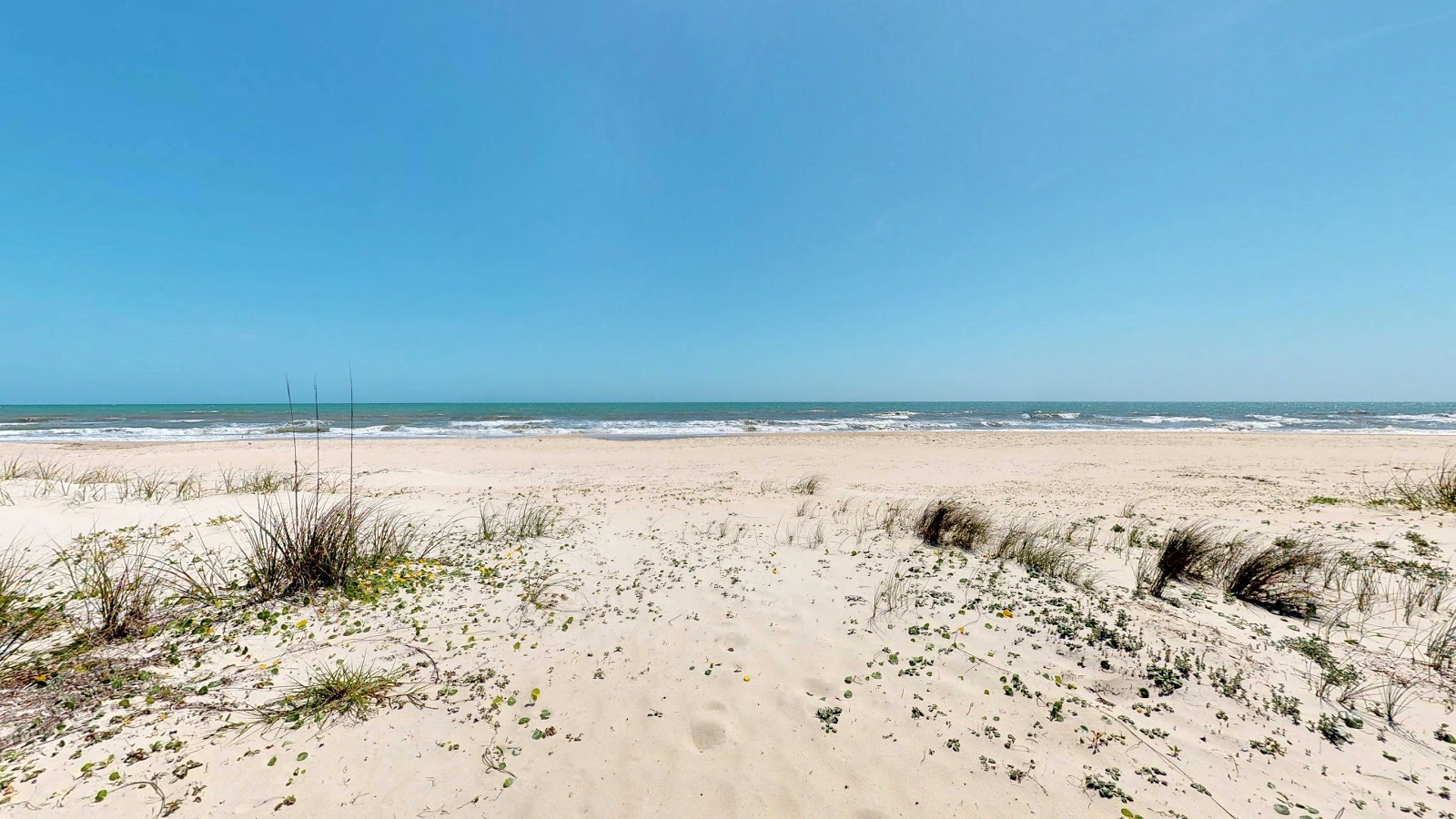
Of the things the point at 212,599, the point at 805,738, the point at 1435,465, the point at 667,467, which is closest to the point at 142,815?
the point at 212,599

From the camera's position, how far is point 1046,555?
6.01 m

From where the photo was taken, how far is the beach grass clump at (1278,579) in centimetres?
496

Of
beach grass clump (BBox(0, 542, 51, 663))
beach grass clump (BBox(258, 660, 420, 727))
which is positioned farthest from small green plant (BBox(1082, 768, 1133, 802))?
beach grass clump (BBox(0, 542, 51, 663))

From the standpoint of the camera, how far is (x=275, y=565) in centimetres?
511

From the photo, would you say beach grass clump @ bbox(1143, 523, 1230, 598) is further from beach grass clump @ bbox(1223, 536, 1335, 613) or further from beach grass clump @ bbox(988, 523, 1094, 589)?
beach grass clump @ bbox(988, 523, 1094, 589)

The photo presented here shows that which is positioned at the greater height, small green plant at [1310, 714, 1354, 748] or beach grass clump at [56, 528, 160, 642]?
beach grass clump at [56, 528, 160, 642]

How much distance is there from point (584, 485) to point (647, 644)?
29.4 ft

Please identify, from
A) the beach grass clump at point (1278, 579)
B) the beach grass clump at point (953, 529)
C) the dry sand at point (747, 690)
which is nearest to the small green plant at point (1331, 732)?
the dry sand at point (747, 690)

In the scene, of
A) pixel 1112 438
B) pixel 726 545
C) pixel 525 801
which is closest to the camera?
pixel 525 801

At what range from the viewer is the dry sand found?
2814 millimetres

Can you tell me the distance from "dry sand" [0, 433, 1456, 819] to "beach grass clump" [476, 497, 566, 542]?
0.35 m

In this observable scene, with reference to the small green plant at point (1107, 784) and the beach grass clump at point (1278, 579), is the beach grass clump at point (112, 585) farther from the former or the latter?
the beach grass clump at point (1278, 579)

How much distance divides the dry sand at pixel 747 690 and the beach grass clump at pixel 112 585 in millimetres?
163

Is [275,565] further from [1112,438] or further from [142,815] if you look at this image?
[1112,438]
